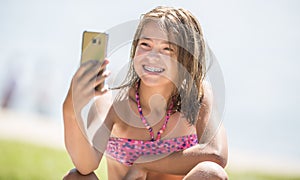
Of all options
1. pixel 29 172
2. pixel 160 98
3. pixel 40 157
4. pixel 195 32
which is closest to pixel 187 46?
pixel 195 32

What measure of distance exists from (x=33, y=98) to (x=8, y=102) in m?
0.41

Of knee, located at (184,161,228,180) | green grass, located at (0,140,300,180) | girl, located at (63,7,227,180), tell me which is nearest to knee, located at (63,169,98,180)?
girl, located at (63,7,227,180)

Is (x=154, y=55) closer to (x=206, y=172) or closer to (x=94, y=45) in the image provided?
(x=94, y=45)

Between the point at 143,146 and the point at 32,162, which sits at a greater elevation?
the point at 143,146

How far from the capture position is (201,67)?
79.3 inches

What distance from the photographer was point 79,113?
5.00 feet

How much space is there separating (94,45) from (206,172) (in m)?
0.55

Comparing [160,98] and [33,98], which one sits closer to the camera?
[160,98]

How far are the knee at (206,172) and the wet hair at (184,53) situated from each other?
0.28m

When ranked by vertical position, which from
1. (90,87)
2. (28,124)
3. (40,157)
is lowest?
(28,124)

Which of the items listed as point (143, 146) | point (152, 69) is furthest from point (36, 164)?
point (152, 69)

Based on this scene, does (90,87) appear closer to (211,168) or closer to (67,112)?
(67,112)

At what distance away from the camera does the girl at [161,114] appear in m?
1.83

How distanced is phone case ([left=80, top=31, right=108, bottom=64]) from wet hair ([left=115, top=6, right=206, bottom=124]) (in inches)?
11.4
